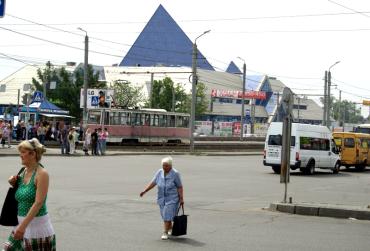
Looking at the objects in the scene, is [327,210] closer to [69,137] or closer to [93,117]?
[69,137]

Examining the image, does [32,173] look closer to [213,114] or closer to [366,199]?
[366,199]

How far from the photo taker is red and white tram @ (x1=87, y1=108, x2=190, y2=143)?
163 feet

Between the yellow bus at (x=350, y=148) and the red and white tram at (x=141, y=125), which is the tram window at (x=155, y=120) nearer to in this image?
the red and white tram at (x=141, y=125)

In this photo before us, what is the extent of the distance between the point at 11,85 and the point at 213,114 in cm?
3599

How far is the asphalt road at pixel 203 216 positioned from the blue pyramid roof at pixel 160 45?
4080 inches

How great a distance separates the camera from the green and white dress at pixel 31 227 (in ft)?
19.6

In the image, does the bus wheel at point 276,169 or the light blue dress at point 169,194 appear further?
the bus wheel at point 276,169

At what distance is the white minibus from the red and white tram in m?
20.0

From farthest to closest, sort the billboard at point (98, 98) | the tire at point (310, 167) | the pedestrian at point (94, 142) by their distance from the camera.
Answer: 1. the billboard at point (98, 98)
2. the pedestrian at point (94, 142)
3. the tire at point (310, 167)

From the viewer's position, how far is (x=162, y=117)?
55.4m

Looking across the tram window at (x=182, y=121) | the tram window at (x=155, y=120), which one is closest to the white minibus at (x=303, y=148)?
the tram window at (x=155, y=120)

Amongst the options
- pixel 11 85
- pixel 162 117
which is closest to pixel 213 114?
pixel 11 85

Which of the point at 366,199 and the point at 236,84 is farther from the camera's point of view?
the point at 236,84

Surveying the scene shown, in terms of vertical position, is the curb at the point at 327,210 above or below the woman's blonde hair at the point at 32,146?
below
